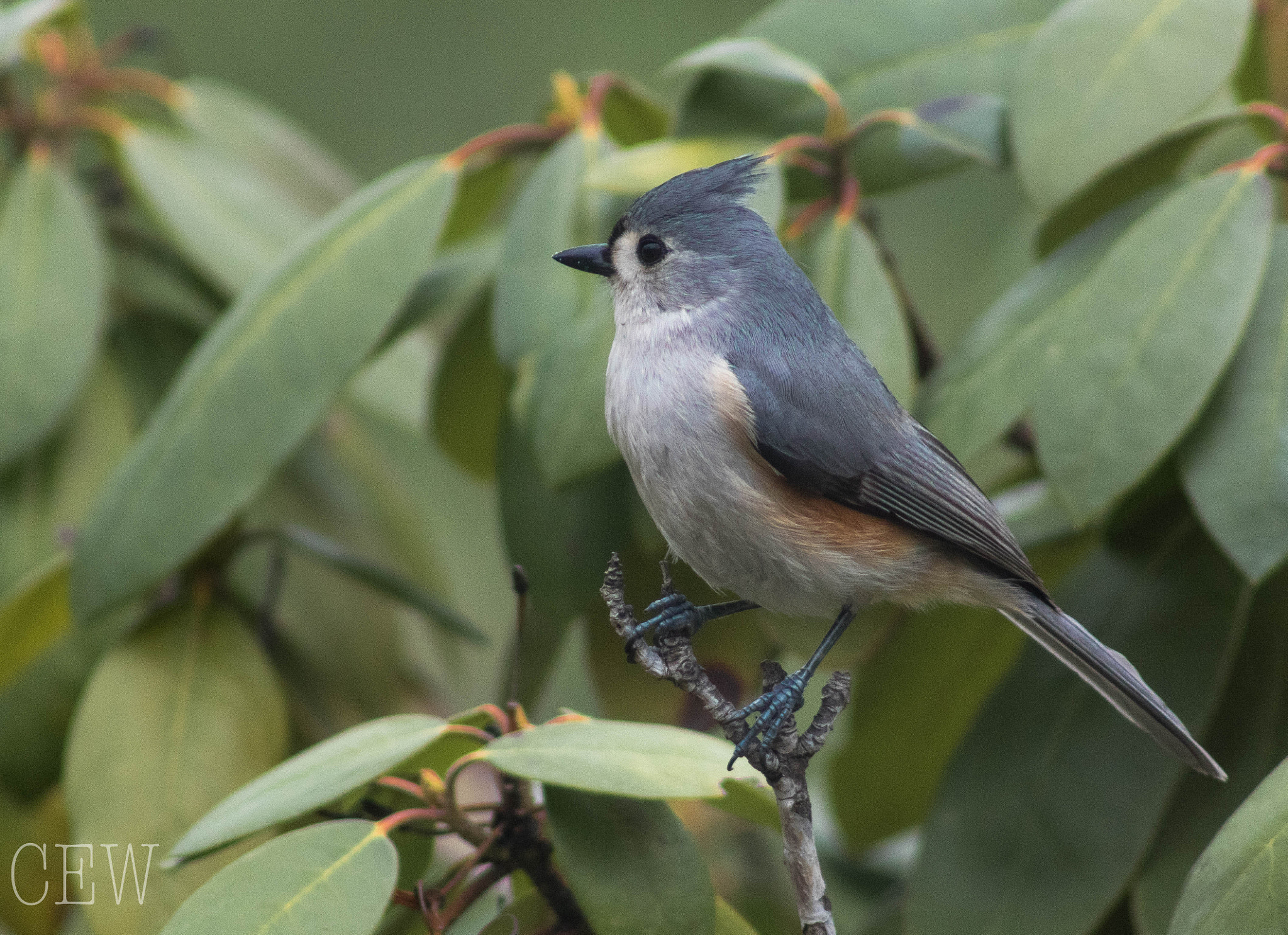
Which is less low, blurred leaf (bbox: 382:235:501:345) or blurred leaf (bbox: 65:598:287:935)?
blurred leaf (bbox: 382:235:501:345)

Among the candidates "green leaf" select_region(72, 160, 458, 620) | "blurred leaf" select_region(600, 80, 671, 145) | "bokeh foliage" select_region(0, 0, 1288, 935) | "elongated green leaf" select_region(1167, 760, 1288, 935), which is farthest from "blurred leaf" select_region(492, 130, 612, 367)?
"elongated green leaf" select_region(1167, 760, 1288, 935)

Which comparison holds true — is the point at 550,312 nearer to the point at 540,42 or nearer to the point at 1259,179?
the point at 1259,179

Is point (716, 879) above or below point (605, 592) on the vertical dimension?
below

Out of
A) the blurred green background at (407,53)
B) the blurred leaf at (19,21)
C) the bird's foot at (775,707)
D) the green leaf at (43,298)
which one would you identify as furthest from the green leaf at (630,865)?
the blurred green background at (407,53)

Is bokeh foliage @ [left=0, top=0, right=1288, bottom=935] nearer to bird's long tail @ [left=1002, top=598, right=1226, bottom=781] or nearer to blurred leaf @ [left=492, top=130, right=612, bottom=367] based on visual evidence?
blurred leaf @ [left=492, top=130, right=612, bottom=367]

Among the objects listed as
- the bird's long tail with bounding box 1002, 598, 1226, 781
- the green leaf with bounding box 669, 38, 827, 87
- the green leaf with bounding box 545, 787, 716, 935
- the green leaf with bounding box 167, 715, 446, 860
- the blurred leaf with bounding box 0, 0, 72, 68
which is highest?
the blurred leaf with bounding box 0, 0, 72, 68

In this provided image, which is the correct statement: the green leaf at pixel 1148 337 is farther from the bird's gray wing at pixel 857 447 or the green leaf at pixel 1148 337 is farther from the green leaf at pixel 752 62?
the green leaf at pixel 752 62

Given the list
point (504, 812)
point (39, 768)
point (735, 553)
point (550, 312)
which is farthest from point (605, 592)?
point (39, 768)

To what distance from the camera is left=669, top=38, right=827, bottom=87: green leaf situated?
147 centimetres

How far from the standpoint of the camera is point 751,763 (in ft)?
3.60

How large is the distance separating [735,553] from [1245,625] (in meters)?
0.71

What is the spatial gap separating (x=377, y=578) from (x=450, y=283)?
0.45 metres

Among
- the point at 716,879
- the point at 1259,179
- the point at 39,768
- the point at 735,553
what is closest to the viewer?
the point at 735,553

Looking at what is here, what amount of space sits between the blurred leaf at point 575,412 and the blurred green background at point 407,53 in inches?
105
